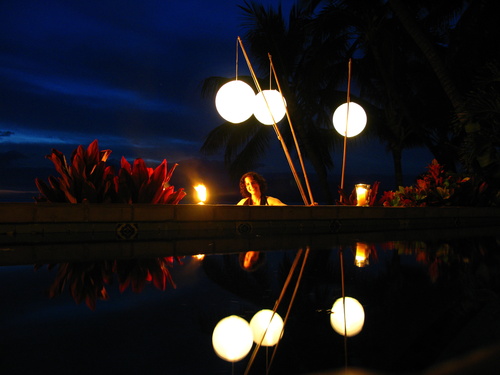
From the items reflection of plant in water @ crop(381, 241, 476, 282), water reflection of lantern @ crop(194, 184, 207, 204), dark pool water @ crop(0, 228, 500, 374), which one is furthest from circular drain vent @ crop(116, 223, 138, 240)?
reflection of plant in water @ crop(381, 241, 476, 282)

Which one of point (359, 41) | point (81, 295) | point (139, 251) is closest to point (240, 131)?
point (359, 41)

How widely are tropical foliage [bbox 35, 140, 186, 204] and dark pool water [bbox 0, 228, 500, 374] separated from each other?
6.24 ft

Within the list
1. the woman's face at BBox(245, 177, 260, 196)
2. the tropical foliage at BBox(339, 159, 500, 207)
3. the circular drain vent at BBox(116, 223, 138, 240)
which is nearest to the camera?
the circular drain vent at BBox(116, 223, 138, 240)

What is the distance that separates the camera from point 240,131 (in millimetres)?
17641

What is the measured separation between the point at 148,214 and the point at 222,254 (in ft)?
4.05

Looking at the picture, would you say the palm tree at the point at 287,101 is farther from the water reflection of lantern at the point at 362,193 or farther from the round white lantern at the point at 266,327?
the round white lantern at the point at 266,327

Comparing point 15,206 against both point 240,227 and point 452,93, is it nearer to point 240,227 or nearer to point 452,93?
point 240,227

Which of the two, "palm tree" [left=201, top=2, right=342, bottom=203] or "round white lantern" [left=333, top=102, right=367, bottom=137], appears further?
"palm tree" [left=201, top=2, right=342, bottom=203]

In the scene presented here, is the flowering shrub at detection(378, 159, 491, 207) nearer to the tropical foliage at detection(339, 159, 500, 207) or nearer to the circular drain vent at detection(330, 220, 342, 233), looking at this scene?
the tropical foliage at detection(339, 159, 500, 207)

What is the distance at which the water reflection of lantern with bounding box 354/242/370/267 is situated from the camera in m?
3.11

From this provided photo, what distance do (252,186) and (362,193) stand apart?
1.79m

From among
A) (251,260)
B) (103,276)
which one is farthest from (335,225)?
(103,276)

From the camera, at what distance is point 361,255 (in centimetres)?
354

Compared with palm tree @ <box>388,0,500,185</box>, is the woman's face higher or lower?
lower
